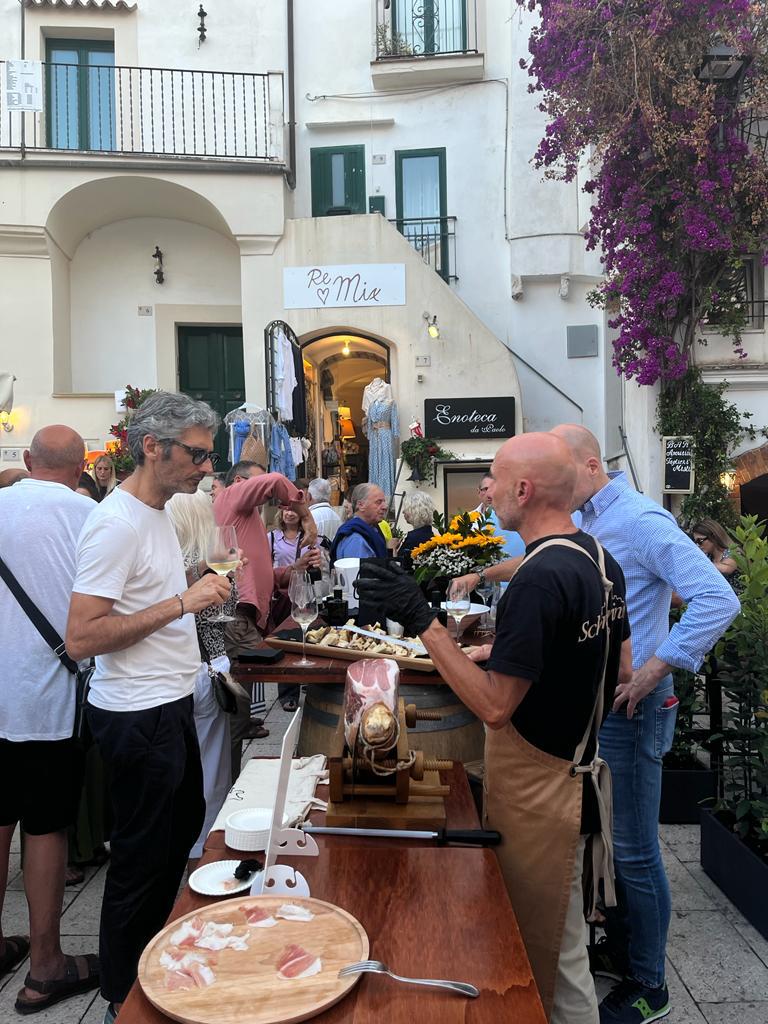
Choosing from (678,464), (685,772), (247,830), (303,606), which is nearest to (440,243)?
(678,464)

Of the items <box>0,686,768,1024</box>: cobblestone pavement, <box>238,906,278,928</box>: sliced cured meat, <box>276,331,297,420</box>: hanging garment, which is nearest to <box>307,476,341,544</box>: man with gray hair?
<box>276,331,297,420</box>: hanging garment

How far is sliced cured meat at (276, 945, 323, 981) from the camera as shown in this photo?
1.27 metres

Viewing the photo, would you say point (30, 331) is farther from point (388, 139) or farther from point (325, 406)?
point (388, 139)

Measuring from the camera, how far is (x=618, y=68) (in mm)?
9352

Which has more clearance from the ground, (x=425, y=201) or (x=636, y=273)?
(x=425, y=201)

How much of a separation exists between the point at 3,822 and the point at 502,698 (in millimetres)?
2129

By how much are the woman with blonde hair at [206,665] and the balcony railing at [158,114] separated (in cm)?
1013

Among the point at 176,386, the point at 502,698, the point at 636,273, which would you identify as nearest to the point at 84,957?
the point at 502,698

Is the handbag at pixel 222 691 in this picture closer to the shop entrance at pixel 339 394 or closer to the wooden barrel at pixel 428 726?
the wooden barrel at pixel 428 726

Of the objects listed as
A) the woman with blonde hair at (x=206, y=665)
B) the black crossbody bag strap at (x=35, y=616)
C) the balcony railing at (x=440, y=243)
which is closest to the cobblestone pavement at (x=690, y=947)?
the woman with blonde hair at (x=206, y=665)

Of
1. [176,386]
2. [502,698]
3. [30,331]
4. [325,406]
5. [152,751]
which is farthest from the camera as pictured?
[325,406]

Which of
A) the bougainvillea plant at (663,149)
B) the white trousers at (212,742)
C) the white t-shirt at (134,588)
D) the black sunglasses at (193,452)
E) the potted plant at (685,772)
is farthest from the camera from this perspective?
the bougainvillea plant at (663,149)

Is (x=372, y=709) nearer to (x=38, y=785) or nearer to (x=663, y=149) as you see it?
(x=38, y=785)

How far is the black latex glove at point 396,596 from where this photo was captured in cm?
189
